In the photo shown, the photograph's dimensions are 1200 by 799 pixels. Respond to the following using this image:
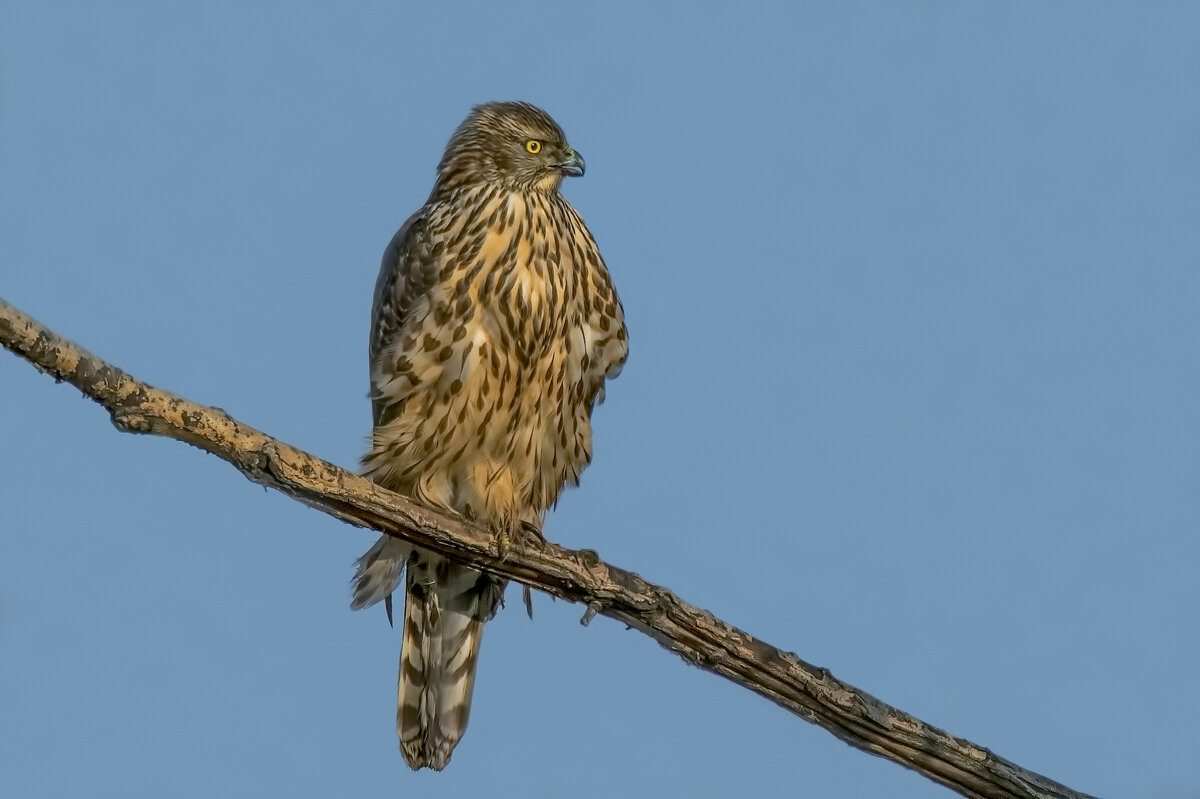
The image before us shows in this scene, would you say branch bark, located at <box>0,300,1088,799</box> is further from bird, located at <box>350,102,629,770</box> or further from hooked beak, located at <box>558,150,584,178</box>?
hooked beak, located at <box>558,150,584,178</box>

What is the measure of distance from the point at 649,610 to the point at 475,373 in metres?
1.61

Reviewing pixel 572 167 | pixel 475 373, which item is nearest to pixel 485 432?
pixel 475 373

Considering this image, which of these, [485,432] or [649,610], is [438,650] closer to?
[485,432]

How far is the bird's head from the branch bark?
2.10 metres

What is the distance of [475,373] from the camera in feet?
21.8

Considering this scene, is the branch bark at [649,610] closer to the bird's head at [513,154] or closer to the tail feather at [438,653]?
the tail feather at [438,653]

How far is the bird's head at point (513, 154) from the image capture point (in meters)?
7.26

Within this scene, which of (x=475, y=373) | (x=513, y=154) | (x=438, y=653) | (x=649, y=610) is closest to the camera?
(x=649, y=610)

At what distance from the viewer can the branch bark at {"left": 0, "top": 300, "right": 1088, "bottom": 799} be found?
496cm

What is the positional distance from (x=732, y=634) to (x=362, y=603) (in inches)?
90.6

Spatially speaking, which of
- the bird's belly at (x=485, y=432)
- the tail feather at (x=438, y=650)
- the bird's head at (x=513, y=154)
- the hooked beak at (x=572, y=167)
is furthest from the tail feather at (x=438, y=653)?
the hooked beak at (x=572, y=167)

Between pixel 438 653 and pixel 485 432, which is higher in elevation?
pixel 485 432

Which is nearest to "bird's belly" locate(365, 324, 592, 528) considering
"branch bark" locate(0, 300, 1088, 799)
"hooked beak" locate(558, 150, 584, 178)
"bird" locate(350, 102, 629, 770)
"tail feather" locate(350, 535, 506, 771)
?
"bird" locate(350, 102, 629, 770)

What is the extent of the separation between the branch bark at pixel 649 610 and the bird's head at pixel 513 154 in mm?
2098
